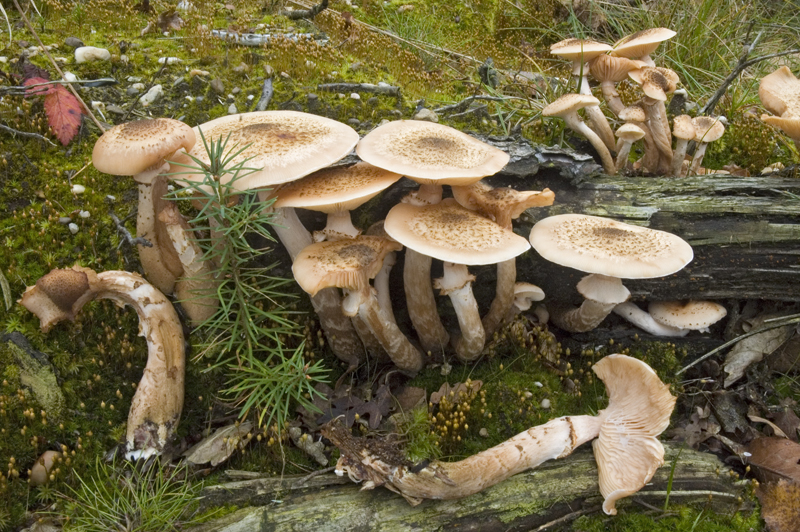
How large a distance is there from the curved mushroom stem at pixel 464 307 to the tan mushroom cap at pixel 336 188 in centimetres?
76

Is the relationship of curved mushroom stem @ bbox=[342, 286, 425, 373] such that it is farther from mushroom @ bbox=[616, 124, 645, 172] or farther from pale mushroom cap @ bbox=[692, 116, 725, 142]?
pale mushroom cap @ bbox=[692, 116, 725, 142]

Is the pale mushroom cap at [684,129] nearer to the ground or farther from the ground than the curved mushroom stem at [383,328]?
farther from the ground

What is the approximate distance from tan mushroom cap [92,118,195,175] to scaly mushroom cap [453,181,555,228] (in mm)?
1973

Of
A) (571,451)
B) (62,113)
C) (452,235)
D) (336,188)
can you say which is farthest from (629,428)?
(62,113)

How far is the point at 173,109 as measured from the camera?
17.1ft

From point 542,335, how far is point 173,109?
4.16 m

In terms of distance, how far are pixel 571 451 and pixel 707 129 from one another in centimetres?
343

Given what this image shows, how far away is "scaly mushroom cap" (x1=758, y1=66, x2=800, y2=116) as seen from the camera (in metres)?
4.59

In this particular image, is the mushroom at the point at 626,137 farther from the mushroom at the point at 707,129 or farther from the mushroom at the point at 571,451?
the mushroom at the point at 571,451

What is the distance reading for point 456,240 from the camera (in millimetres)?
3320

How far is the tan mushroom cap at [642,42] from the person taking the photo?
4902mm

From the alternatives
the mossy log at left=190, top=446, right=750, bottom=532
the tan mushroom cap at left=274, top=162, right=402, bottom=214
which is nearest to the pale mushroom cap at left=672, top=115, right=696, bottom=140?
the mossy log at left=190, top=446, right=750, bottom=532

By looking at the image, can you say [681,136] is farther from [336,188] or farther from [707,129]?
[336,188]

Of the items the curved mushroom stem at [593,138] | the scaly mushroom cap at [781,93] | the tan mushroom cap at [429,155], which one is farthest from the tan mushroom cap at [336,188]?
the scaly mushroom cap at [781,93]
